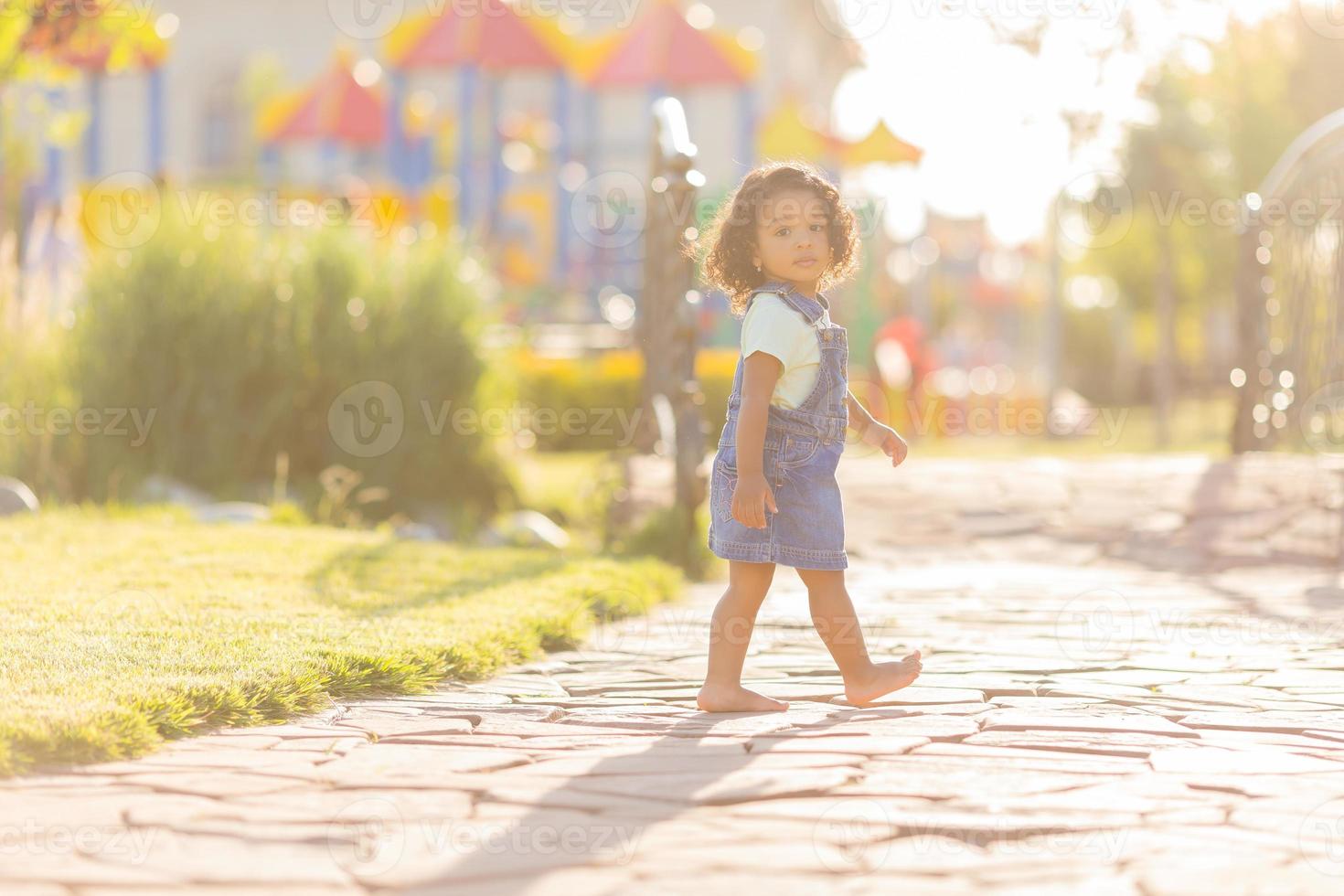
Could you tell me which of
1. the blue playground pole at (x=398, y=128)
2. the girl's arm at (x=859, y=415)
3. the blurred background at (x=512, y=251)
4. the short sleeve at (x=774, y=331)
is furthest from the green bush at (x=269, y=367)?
the blue playground pole at (x=398, y=128)

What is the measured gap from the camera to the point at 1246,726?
12.8ft

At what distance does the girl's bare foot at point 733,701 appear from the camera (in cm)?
415

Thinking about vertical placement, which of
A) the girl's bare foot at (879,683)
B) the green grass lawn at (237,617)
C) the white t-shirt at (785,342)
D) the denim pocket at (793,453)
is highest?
the white t-shirt at (785,342)

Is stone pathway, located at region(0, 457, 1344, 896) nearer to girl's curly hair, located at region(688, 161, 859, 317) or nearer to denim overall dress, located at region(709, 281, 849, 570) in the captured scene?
denim overall dress, located at region(709, 281, 849, 570)

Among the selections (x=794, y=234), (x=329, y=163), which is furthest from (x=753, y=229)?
(x=329, y=163)

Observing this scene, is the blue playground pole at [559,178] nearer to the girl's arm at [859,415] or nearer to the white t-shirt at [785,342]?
the girl's arm at [859,415]

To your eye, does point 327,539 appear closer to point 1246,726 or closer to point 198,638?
point 198,638

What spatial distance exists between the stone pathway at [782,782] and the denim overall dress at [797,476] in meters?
0.43

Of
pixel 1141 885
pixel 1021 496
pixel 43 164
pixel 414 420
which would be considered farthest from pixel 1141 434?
pixel 1141 885

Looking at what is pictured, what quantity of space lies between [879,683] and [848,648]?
4.7 inches

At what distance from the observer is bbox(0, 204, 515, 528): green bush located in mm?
8883

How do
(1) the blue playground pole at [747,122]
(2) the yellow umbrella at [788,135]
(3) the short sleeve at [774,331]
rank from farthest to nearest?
1. (2) the yellow umbrella at [788,135]
2. (1) the blue playground pole at [747,122]
3. (3) the short sleeve at [774,331]

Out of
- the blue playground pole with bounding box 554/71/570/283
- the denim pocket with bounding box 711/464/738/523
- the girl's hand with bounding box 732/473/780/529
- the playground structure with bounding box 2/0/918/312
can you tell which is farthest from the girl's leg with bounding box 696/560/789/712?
the blue playground pole with bounding box 554/71/570/283

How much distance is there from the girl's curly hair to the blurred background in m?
0.52
